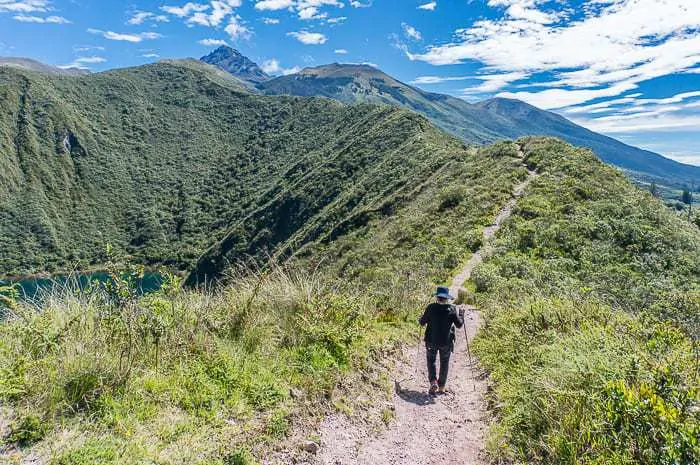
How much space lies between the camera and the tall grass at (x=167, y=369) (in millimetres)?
3775

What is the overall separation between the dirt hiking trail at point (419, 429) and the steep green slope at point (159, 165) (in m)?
55.7

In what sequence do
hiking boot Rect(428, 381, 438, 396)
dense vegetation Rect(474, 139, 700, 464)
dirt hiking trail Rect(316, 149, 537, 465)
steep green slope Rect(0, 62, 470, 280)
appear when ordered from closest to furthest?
dense vegetation Rect(474, 139, 700, 464)
dirt hiking trail Rect(316, 149, 537, 465)
hiking boot Rect(428, 381, 438, 396)
steep green slope Rect(0, 62, 470, 280)

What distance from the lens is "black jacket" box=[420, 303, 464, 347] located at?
709 centimetres

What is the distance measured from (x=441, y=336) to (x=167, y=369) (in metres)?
4.35

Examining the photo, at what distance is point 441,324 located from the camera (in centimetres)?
715

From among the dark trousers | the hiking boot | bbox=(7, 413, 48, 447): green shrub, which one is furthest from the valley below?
the dark trousers

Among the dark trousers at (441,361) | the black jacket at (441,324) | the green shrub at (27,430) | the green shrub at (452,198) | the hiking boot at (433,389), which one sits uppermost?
the green shrub at (452,198)

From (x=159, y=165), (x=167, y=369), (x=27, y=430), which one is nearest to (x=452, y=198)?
(x=167, y=369)

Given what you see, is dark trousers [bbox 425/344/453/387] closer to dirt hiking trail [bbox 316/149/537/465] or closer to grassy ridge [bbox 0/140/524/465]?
dirt hiking trail [bbox 316/149/537/465]

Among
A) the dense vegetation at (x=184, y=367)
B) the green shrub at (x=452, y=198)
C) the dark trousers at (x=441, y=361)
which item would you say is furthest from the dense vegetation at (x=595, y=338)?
the green shrub at (x=452, y=198)

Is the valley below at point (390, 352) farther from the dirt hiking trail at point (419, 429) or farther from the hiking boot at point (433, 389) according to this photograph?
the hiking boot at point (433, 389)

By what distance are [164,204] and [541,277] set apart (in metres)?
142

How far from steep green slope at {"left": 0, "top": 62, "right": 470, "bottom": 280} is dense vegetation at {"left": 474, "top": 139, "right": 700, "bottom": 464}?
4598cm

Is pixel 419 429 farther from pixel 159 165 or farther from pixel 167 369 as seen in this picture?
pixel 159 165
